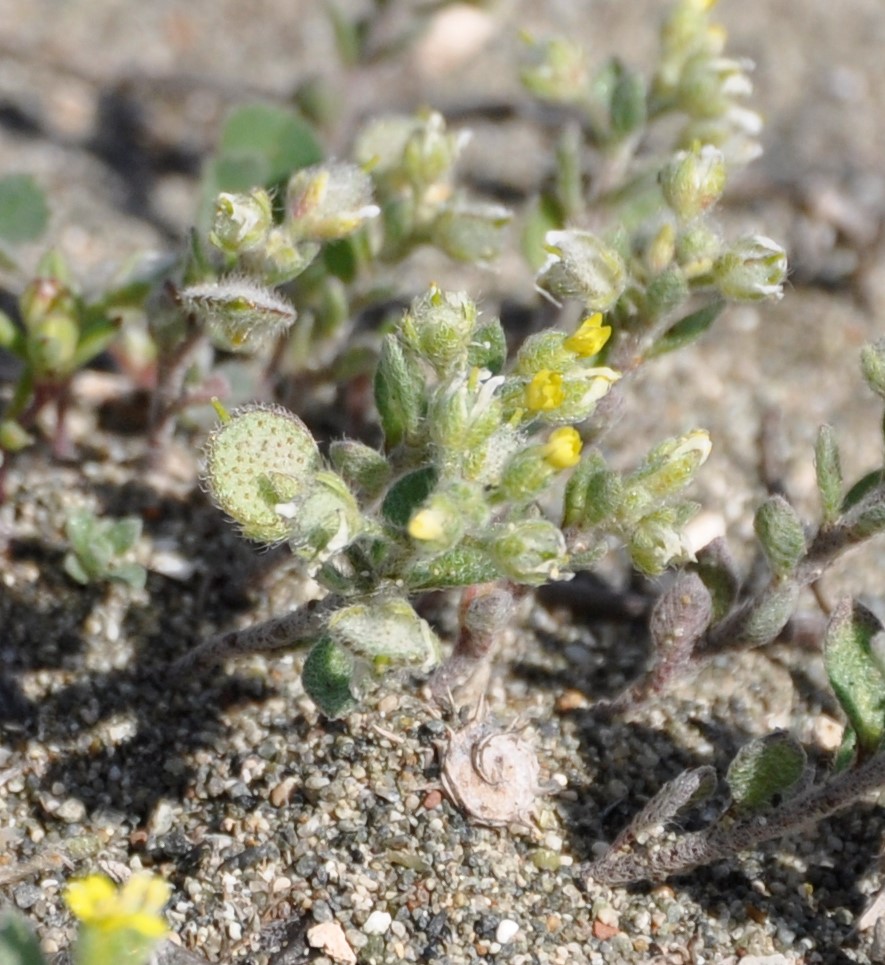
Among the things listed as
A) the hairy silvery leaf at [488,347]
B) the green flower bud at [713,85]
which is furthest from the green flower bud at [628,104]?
the hairy silvery leaf at [488,347]

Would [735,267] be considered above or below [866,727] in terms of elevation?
above

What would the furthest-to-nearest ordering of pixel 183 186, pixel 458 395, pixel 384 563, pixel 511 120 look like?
pixel 511 120
pixel 183 186
pixel 384 563
pixel 458 395

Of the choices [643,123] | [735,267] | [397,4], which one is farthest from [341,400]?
[397,4]

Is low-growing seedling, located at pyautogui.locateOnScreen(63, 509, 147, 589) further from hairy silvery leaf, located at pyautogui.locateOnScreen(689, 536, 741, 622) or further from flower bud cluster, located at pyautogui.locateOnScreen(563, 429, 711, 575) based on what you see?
hairy silvery leaf, located at pyautogui.locateOnScreen(689, 536, 741, 622)

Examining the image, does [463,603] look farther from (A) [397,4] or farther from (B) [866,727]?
(A) [397,4]

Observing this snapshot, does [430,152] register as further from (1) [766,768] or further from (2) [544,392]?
(1) [766,768]

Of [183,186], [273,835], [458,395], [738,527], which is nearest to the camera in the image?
[458,395]

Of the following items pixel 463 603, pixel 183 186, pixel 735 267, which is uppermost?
pixel 735 267

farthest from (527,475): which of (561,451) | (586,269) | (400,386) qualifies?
(586,269)
